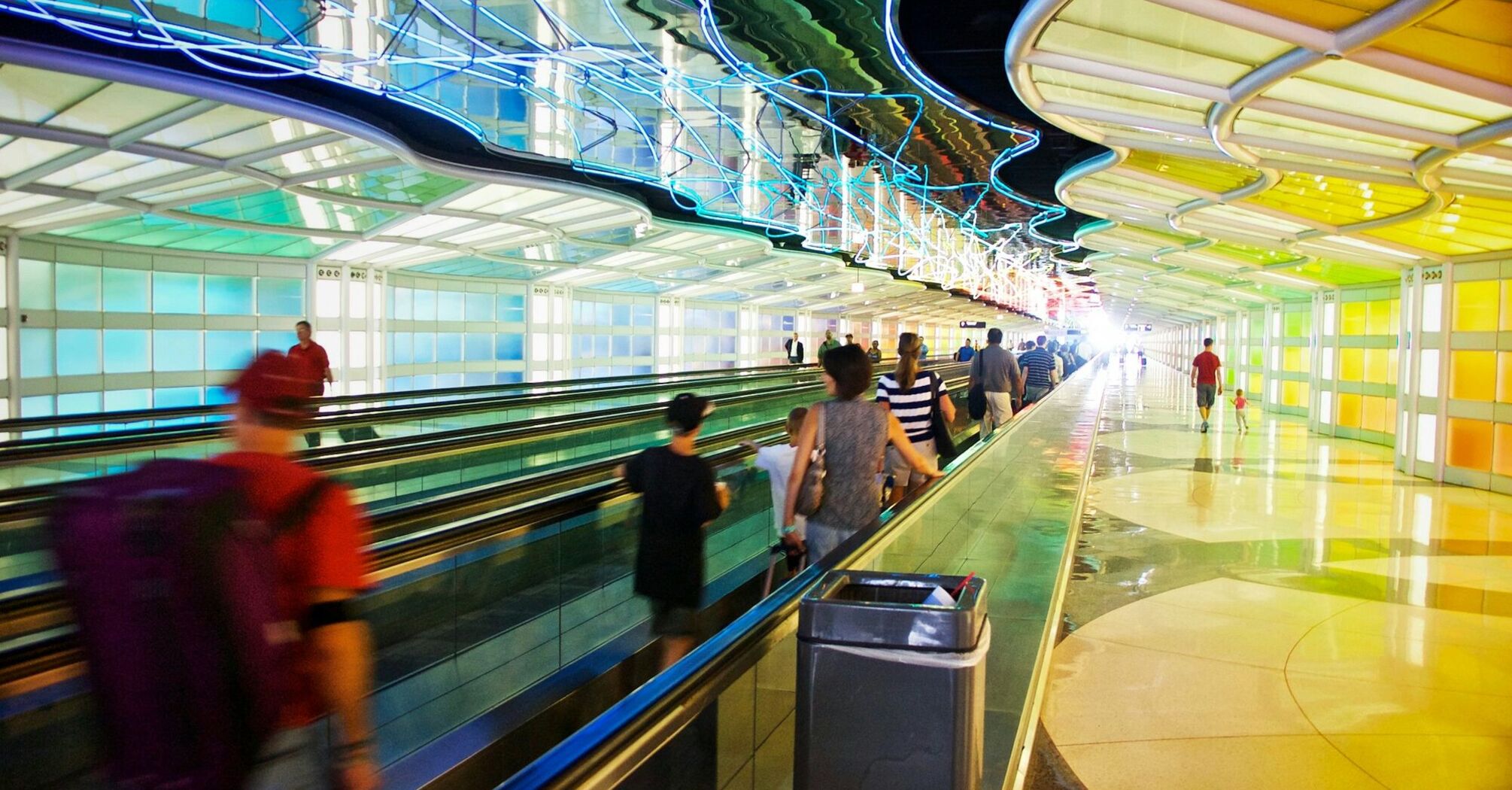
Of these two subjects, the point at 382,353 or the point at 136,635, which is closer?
the point at 136,635

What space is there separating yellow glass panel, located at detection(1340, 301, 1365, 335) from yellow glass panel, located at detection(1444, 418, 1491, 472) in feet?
26.5

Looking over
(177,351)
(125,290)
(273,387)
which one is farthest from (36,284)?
(273,387)

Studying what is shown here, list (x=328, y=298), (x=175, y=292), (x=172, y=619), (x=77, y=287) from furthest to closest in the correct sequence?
1. (x=328, y=298)
2. (x=175, y=292)
3. (x=77, y=287)
4. (x=172, y=619)

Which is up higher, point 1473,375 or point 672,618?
point 1473,375

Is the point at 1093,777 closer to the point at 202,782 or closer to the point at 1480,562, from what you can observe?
the point at 202,782

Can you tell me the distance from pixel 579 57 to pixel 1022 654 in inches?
463

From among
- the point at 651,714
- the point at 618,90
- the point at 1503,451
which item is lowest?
the point at 1503,451

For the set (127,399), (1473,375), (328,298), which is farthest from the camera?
(328,298)

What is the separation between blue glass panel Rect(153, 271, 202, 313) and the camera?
19703 millimetres

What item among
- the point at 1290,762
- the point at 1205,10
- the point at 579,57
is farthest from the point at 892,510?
the point at 579,57

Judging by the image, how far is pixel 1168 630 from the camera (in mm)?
7578

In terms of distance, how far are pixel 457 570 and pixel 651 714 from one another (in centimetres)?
354

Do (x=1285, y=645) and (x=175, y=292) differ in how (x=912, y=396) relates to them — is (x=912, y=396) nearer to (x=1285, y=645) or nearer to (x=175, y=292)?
(x=1285, y=645)

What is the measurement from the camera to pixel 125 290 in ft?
62.1
